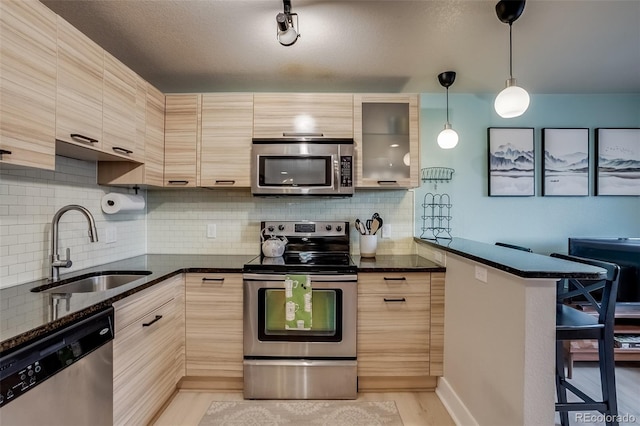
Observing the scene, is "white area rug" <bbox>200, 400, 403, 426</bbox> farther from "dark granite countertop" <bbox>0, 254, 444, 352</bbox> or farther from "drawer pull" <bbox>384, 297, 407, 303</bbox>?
"dark granite countertop" <bbox>0, 254, 444, 352</bbox>

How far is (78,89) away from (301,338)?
5.98ft

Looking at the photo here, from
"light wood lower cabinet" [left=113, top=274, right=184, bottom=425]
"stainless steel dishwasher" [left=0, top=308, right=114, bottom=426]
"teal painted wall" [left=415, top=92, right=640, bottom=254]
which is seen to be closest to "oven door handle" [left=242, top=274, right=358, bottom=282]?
"light wood lower cabinet" [left=113, top=274, right=184, bottom=425]

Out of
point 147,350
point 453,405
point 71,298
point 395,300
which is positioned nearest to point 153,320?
point 147,350

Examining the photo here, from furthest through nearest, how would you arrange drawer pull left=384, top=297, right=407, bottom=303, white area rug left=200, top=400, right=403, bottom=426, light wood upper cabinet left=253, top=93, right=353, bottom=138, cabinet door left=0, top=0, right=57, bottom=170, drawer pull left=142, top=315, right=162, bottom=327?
A: light wood upper cabinet left=253, top=93, right=353, bottom=138 < drawer pull left=384, top=297, right=407, bottom=303 < white area rug left=200, top=400, right=403, bottom=426 < drawer pull left=142, top=315, right=162, bottom=327 < cabinet door left=0, top=0, right=57, bottom=170

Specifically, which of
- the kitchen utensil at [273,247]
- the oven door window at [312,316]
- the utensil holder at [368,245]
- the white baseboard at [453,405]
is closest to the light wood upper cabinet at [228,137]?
the kitchen utensil at [273,247]

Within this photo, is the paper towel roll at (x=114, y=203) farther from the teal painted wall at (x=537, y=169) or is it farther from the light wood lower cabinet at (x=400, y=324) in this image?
the teal painted wall at (x=537, y=169)

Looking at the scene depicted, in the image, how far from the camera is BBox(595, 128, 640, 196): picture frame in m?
2.68

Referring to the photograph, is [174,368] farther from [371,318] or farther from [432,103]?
[432,103]

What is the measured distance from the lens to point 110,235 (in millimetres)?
2199

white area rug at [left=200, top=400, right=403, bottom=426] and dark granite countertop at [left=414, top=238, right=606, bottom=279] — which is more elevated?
dark granite countertop at [left=414, top=238, right=606, bottom=279]

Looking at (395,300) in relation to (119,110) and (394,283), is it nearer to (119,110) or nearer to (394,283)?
(394,283)

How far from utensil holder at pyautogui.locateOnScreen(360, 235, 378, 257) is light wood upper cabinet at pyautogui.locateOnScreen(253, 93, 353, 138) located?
2.64ft

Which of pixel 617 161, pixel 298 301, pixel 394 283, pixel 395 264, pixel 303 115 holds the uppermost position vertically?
pixel 303 115

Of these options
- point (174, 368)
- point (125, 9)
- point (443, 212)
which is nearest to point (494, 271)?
point (443, 212)
